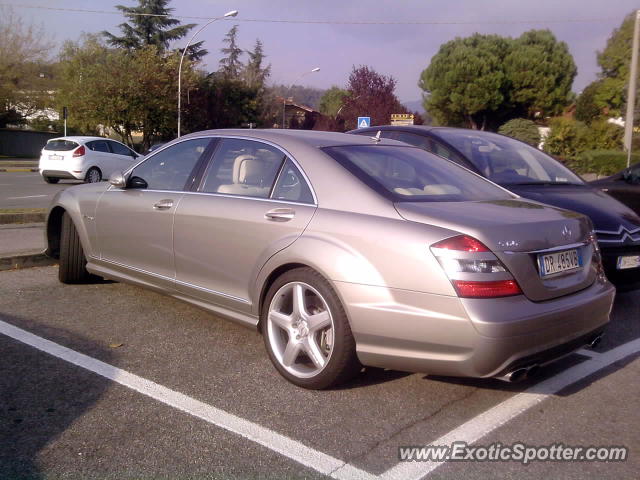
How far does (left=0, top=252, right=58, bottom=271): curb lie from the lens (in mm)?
6715

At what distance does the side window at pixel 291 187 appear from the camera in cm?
409

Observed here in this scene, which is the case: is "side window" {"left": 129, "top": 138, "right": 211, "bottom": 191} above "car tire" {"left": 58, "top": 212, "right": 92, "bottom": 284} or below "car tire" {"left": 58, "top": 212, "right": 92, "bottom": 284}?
above

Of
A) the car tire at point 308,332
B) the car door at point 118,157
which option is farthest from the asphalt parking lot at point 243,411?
the car door at point 118,157

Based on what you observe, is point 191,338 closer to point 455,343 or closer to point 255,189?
point 255,189

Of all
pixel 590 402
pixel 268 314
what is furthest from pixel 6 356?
→ pixel 590 402

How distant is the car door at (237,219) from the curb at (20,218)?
614 cm

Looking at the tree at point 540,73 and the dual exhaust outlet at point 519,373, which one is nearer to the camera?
the dual exhaust outlet at point 519,373

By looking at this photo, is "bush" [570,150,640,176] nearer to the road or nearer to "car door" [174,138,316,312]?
Result: the road

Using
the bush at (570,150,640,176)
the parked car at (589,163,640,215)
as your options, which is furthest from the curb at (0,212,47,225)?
the bush at (570,150,640,176)

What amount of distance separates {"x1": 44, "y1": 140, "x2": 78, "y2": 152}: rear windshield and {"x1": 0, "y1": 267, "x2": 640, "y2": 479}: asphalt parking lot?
1630 centimetres

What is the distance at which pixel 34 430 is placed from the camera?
3252mm

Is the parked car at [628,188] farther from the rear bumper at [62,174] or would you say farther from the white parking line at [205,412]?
the rear bumper at [62,174]

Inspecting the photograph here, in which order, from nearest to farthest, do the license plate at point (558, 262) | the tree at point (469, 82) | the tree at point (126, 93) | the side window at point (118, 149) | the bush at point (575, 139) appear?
the license plate at point (558, 262) < the side window at point (118, 149) < the bush at point (575, 139) < the tree at point (126, 93) < the tree at point (469, 82)

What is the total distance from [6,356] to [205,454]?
191 cm
